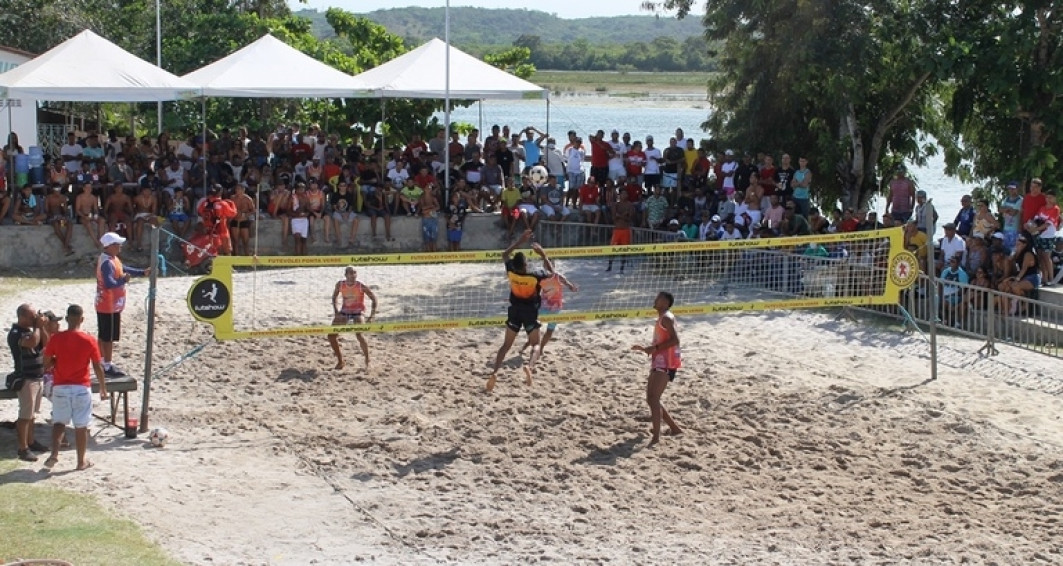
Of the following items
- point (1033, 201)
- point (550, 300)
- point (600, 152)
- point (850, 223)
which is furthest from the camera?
point (600, 152)

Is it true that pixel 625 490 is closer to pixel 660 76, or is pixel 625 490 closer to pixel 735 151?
pixel 735 151

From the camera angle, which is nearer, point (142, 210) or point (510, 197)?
point (142, 210)

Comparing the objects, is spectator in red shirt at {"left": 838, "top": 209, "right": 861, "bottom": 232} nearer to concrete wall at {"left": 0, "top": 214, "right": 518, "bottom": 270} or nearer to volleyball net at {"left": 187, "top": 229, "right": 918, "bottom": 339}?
volleyball net at {"left": 187, "top": 229, "right": 918, "bottom": 339}

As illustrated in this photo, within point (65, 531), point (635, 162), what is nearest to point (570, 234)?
point (635, 162)

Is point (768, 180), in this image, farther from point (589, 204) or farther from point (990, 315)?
point (990, 315)

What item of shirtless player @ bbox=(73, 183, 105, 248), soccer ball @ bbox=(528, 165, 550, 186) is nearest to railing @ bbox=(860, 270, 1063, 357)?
soccer ball @ bbox=(528, 165, 550, 186)

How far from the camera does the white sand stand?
9.95 meters

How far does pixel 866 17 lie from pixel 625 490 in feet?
38.5

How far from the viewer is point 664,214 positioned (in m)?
21.2

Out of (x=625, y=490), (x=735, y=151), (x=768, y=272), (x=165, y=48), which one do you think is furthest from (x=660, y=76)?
(x=625, y=490)

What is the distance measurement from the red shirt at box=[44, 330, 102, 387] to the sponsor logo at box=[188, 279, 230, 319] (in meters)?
1.44

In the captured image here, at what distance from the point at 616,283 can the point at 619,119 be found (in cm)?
5108

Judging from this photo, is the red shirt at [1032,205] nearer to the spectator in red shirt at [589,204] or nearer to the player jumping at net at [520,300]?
the spectator in red shirt at [589,204]

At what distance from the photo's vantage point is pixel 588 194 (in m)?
22.4
